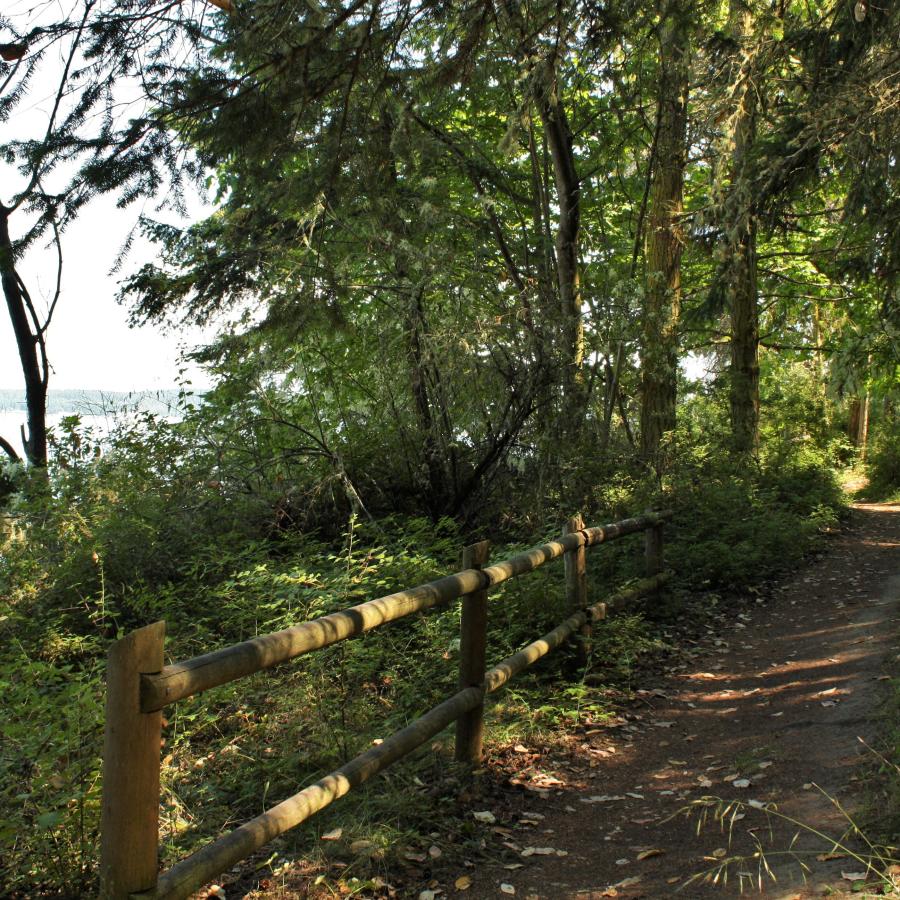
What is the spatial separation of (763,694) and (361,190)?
5.15 metres

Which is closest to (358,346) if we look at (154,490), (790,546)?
(154,490)

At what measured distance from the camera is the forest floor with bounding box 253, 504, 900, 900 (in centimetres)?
376

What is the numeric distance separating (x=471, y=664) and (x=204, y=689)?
218 cm

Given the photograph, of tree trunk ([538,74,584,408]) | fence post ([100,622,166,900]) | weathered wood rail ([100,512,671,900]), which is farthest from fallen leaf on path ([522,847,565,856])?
tree trunk ([538,74,584,408])

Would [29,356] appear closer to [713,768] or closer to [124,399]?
[124,399]

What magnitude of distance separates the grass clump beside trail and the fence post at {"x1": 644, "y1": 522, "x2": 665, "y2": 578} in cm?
29

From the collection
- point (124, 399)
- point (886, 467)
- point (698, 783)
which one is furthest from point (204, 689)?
point (886, 467)

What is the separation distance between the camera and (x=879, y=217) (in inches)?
349

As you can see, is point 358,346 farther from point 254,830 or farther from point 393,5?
point 254,830

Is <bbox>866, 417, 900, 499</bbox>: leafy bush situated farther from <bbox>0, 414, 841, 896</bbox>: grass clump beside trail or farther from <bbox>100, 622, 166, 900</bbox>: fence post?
<bbox>100, 622, 166, 900</bbox>: fence post

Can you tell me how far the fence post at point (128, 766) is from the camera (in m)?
2.70

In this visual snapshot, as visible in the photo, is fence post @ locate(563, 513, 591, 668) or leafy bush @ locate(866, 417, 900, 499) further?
leafy bush @ locate(866, 417, 900, 499)

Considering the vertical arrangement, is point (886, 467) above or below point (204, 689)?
below

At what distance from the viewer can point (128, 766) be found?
272 centimetres
